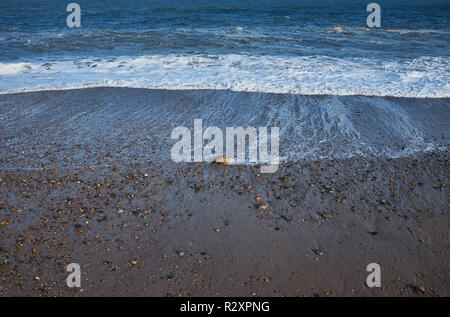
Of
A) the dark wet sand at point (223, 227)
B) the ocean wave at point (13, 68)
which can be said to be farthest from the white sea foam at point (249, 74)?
the dark wet sand at point (223, 227)

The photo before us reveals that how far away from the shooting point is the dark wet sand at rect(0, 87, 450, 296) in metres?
2.68

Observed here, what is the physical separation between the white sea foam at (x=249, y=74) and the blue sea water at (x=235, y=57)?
0.08 ft

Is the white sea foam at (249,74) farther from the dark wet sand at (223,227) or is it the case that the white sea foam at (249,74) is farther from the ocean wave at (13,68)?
the dark wet sand at (223,227)

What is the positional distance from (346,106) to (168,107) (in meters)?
3.69

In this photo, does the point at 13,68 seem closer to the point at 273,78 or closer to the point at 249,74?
the point at 249,74

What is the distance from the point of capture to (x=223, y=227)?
3.31 m

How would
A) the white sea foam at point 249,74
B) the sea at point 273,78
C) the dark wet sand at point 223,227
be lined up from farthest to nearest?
the white sea foam at point 249,74 → the sea at point 273,78 → the dark wet sand at point 223,227

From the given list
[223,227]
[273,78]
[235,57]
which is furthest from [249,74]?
[223,227]

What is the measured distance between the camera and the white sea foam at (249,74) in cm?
745

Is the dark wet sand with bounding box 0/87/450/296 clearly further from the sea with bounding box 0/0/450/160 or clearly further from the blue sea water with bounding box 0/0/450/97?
the blue sea water with bounding box 0/0/450/97

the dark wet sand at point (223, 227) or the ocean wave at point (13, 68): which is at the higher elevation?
the ocean wave at point (13, 68)

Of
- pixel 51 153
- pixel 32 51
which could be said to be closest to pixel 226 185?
pixel 51 153

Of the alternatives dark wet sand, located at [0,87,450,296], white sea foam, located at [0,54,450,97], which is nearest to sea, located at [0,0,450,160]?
white sea foam, located at [0,54,450,97]

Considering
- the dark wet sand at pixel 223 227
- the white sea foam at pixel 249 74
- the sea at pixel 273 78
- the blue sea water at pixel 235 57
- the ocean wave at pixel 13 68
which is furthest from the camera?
the ocean wave at pixel 13 68
